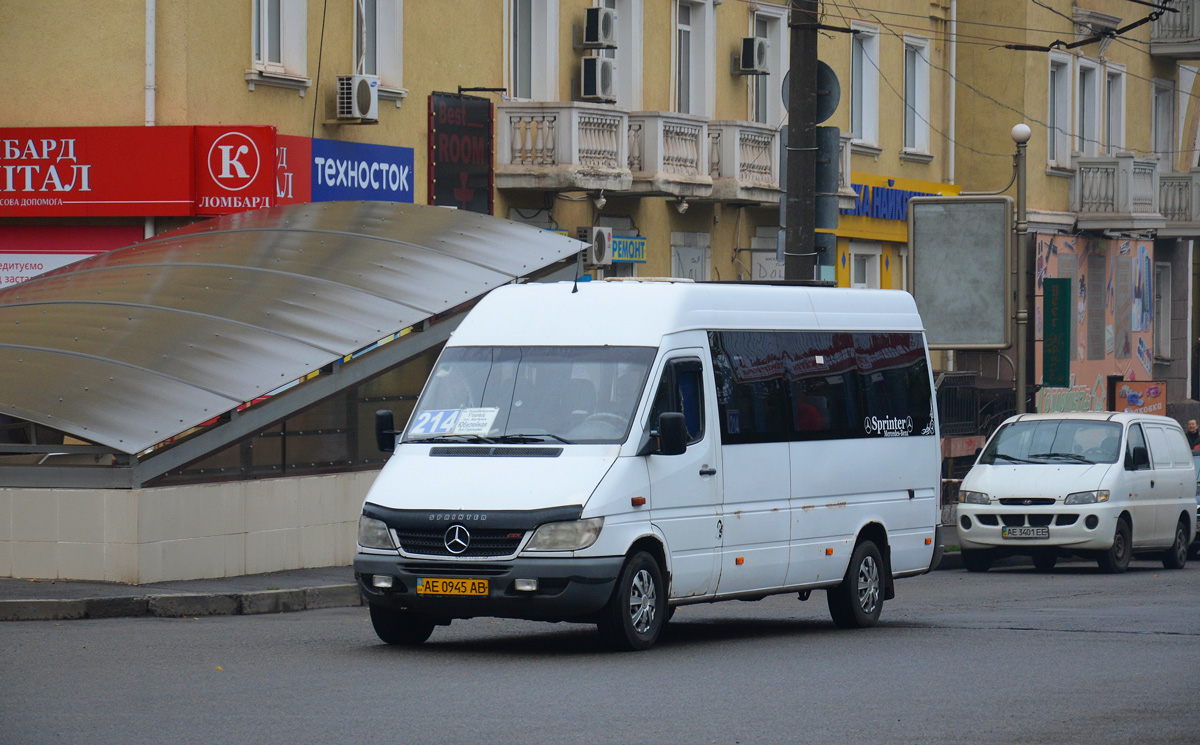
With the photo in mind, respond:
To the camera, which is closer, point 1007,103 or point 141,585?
point 141,585

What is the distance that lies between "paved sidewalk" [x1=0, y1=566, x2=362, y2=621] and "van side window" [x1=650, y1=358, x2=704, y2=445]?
483 cm

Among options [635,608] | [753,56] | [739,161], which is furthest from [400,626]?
[753,56]

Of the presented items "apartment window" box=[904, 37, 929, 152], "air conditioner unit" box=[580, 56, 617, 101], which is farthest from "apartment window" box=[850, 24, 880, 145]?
"air conditioner unit" box=[580, 56, 617, 101]

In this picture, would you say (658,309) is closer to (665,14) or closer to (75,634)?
(75,634)

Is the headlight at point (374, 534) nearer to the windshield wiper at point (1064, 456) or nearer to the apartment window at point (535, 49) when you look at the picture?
the windshield wiper at point (1064, 456)

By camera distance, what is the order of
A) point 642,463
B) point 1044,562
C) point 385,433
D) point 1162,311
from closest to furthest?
point 642,463 → point 385,433 → point 1044,562 → point 1162,311

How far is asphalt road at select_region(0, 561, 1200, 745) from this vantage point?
8.83 metres

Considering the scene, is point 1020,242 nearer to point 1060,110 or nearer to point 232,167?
point 232,167

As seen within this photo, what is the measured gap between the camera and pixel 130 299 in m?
18.5

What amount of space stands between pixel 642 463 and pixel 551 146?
50.0ft

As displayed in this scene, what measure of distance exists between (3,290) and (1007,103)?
2489 centimetres

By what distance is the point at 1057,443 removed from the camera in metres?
22.7

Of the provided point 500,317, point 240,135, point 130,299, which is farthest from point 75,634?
point 240,135

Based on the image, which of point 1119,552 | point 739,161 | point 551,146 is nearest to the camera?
point 1119,552
